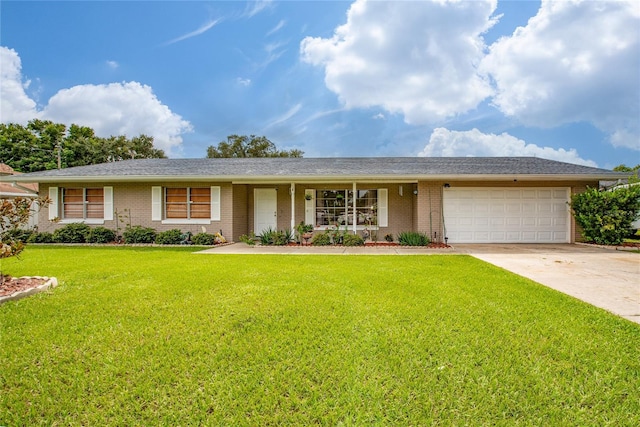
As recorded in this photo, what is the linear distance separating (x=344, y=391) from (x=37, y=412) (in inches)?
84.9

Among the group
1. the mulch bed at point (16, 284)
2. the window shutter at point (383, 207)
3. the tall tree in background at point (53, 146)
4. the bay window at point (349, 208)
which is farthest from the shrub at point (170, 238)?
the tall tree in background at point (53, 146)

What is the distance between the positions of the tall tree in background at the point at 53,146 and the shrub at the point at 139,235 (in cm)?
2469

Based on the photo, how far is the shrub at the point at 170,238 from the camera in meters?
11.5

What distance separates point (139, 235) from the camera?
38.1 ft

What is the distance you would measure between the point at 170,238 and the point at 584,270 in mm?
12304

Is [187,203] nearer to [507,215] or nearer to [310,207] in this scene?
[310,207]

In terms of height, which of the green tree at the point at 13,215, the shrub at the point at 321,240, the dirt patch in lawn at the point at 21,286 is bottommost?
the dirt patch in lawn at the point at 21,286

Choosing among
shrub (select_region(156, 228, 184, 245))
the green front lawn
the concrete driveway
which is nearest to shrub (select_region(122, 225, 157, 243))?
shrub (select_region(156, 228, 184, 245))

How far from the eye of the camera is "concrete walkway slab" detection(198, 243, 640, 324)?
15.5ft

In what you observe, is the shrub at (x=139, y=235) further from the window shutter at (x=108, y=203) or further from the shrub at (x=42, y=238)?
the shrub at (x=42, y=238)

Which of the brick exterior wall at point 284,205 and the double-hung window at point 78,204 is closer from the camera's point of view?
the brick exterior wall at point 284,205

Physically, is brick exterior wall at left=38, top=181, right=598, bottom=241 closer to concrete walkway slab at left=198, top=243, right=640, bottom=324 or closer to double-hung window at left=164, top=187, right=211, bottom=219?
double-hung window at left=164, top=187, right=211, bottom=219

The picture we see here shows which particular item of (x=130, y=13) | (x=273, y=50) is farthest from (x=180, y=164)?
(x=273, y=50)

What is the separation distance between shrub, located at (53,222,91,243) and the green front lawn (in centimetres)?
849
